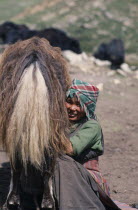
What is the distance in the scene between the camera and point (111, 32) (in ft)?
42.4

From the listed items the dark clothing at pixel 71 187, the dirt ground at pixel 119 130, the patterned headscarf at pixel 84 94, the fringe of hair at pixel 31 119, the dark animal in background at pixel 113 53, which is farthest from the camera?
the dark animal in background at pixel 113 53

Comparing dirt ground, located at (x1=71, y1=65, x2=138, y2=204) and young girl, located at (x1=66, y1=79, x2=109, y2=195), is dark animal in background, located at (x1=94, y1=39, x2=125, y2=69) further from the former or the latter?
young girl, located at (x1=66, y1=79, x2=109, y2=195)

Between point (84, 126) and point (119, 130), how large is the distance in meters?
2.89

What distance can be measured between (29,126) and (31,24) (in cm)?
1160

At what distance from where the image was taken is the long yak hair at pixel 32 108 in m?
3.17

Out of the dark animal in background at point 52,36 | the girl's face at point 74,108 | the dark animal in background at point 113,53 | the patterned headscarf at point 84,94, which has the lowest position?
the girl's face at point 74,108

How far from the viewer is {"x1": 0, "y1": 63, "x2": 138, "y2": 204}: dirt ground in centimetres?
466

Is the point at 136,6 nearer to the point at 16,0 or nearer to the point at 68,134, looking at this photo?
the point at 16,0

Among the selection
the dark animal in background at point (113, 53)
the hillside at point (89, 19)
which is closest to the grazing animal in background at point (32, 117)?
the dark animal in background at point (113, 53)

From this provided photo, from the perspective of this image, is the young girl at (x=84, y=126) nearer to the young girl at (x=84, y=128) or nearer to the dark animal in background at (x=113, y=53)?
the young girl at (x=84, y=128)

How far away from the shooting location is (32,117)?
3150 mm

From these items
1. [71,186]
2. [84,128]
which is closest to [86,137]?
[84,128]

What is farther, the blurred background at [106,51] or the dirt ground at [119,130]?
the blurred background at [106,51]

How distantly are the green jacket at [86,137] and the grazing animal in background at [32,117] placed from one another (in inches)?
3.9
